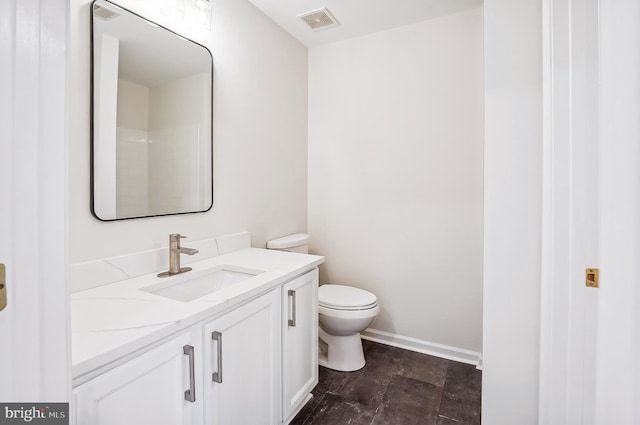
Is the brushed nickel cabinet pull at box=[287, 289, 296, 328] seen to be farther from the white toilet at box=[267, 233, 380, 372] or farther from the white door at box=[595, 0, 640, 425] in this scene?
the white door at box=[595, 0, 640, 425]

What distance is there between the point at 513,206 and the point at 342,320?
1.21 meters

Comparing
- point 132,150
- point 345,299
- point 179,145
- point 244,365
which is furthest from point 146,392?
point 345,299

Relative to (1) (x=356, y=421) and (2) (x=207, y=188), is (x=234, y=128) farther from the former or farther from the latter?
(1) (x=356, y=421)

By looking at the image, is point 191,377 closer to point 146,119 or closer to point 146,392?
point 146,392

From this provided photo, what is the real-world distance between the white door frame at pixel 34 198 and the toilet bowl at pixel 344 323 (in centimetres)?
167

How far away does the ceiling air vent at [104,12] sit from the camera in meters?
1.29

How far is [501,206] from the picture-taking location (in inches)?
51.7

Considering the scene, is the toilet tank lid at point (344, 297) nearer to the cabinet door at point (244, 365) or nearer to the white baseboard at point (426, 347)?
the white baseboard at point (426, 347)

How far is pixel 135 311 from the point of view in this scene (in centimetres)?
104

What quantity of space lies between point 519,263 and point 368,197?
137 cm

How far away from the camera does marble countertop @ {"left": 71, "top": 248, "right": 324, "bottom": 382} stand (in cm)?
82

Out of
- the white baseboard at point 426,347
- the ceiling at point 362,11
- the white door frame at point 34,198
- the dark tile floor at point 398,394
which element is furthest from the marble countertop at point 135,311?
the ceiling at point 362,11

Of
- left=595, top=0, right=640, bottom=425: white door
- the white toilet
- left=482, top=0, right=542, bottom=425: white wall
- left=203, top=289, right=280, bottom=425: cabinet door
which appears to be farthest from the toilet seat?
left=595, top=0, right=640, bottom=425: white door

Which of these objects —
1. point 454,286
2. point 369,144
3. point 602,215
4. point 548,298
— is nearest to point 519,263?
point 548,298
